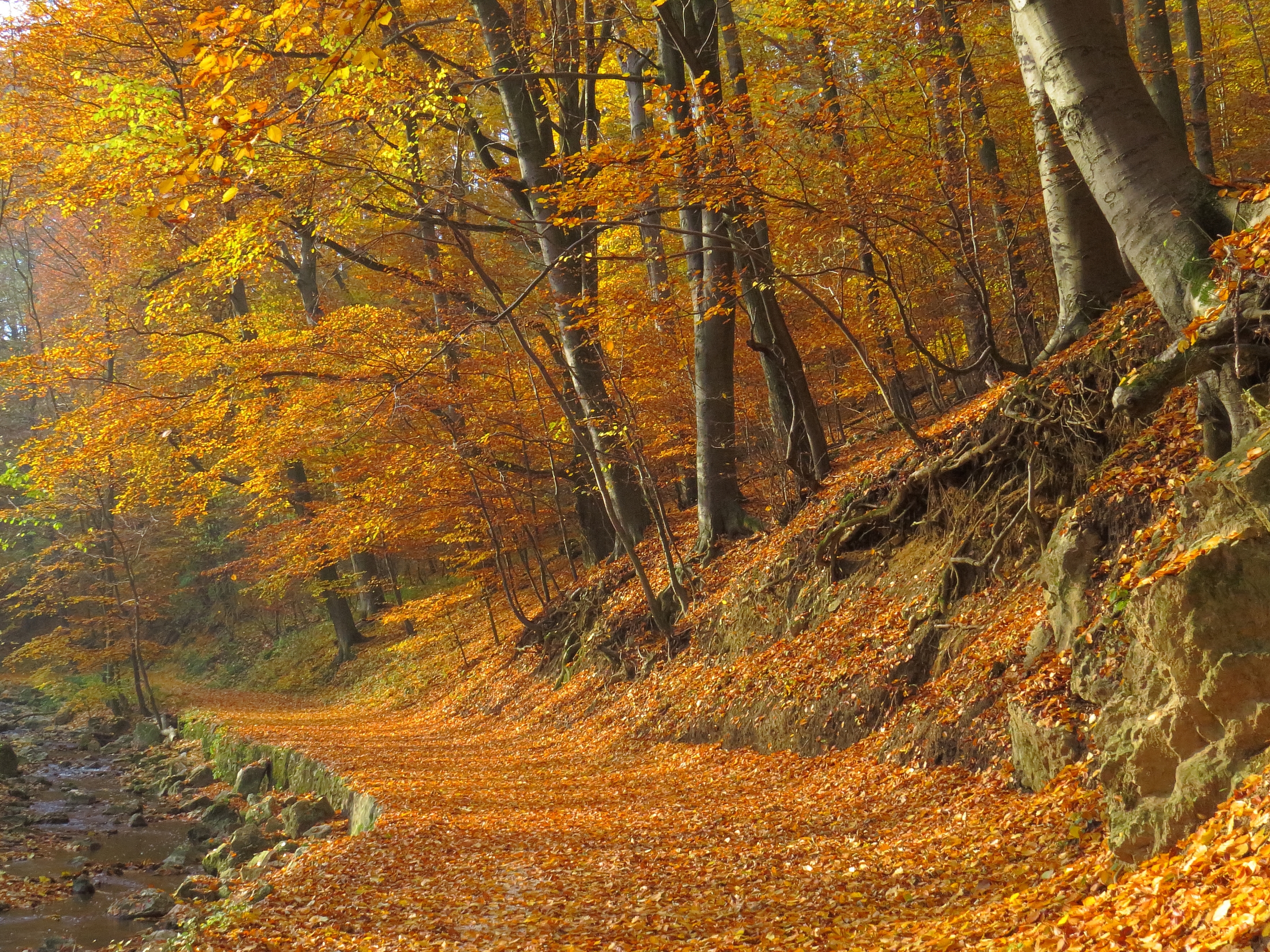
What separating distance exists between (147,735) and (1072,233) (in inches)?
762

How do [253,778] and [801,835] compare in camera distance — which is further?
[253,778]

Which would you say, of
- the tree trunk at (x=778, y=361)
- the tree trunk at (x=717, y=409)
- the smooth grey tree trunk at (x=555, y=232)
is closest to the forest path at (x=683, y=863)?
the tree trunk at (x=717, y=409)

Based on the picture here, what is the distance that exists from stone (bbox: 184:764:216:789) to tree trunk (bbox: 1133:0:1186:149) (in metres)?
16.0

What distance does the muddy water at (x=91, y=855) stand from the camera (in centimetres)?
756

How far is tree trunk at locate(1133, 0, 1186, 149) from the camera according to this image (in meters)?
10.2

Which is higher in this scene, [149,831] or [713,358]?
[713,358]

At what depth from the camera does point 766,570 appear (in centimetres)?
1083

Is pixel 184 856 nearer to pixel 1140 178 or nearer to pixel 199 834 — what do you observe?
pixel 199 834

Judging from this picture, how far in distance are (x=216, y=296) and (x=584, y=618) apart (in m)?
14.6

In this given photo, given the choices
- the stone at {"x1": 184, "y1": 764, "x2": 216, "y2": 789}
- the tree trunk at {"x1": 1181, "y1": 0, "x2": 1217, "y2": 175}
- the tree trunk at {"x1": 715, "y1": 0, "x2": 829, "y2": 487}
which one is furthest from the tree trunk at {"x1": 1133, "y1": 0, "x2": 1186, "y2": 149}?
the stone at {"x1": 184, "y1": 764, "x2": 216, "y2": 789}

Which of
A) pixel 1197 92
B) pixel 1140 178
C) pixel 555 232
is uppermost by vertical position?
pixel 555 232

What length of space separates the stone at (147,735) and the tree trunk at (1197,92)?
20928 millimetres

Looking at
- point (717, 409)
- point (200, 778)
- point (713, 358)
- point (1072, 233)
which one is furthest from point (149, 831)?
point (1072, 233)

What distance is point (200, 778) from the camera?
14.3 m
